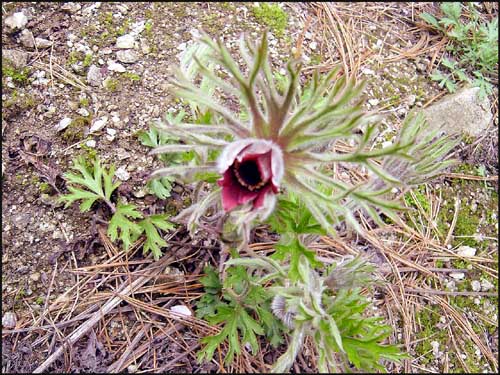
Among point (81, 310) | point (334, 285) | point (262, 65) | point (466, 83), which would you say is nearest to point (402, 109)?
point (466, 83)

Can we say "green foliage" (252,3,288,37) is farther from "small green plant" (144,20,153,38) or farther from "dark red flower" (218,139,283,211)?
"dark red flower" (218,139,283,211)

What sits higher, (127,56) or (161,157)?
(127,56)

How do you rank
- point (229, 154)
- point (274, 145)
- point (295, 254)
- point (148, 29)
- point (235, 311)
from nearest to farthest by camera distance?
point (229, 154), point (274, 145), point (295, 254), point (235, 311), point (148, 29)

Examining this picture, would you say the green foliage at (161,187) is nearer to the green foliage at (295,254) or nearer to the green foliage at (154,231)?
the green foliage at (154,231)

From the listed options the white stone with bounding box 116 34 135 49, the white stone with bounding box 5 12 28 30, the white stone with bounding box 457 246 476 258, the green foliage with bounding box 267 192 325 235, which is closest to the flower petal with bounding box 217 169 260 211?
the green foliage with bounding box 267 192 325 235

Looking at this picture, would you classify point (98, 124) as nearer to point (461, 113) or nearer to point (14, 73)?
point (14, 73)

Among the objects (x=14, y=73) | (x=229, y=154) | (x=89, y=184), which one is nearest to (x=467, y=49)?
(x=229, y=154)
